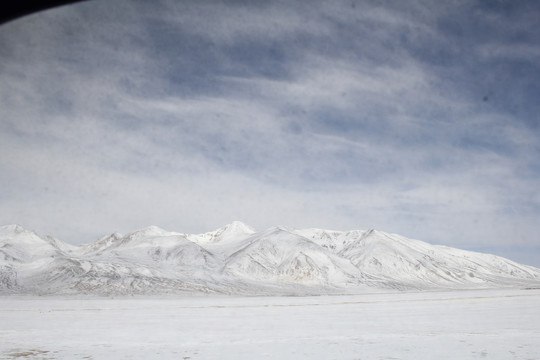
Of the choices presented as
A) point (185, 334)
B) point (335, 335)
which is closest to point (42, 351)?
point (185, 334)

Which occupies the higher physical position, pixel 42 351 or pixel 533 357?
pixel 533 357

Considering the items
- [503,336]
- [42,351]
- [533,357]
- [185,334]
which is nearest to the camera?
[533,357]

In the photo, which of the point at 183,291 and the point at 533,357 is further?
the point at 183,291

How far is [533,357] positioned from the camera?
13648 mm

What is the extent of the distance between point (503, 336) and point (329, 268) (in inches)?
7087

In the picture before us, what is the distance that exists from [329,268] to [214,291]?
239 feet

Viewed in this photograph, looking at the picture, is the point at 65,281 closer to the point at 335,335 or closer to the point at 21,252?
the point at 21,252

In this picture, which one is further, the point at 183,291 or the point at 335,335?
the point at 183,291

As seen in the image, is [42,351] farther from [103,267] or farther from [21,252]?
[21,252]

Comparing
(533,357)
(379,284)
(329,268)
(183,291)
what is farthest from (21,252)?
(533,357)

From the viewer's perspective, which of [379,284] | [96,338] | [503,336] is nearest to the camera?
[503,336]

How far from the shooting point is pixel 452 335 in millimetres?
20578

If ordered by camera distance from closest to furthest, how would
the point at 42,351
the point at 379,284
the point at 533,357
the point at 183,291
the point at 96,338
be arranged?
the point at 533,357
the point at 42,351
the point at 96,338
the point at 183,291
the point at 379,284

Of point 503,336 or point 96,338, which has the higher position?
point 503,336
